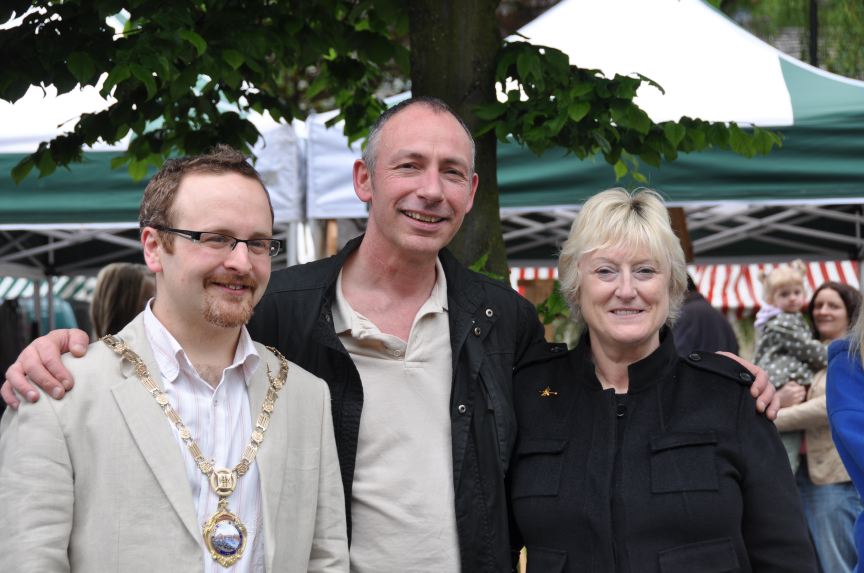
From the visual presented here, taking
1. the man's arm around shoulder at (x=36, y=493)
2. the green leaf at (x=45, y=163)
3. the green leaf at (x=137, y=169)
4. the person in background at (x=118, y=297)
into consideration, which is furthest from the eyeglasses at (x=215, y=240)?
the person in background at (x=118, y=297)

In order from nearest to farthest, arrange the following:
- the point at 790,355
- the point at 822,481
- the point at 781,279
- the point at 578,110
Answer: the point at 578,110
the point at 822,481
the point at 790,355
the point at 781,279

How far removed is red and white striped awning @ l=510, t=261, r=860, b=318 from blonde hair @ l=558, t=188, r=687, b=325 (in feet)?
30.3

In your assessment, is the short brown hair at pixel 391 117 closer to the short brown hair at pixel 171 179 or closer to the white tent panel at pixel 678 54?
the short brown hair at pixel 171 179

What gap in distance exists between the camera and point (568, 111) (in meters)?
3.75

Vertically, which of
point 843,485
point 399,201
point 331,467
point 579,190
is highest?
point 579,190

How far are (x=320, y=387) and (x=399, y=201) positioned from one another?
1.99ft

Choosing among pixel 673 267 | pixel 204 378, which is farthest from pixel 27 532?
pixel 673 267

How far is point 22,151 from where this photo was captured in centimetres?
545

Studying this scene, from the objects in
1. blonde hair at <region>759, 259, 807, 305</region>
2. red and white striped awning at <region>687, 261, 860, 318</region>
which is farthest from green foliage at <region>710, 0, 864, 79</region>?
blonde hair at <region>759, 259, 807, 305</region>

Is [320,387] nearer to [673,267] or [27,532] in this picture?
[27,532]

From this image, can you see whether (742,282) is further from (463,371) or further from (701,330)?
(463,371)

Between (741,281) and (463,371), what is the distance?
1154 cm

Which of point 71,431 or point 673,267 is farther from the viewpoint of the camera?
Answer: point 673,267

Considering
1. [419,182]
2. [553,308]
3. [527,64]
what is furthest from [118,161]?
[419,182]
